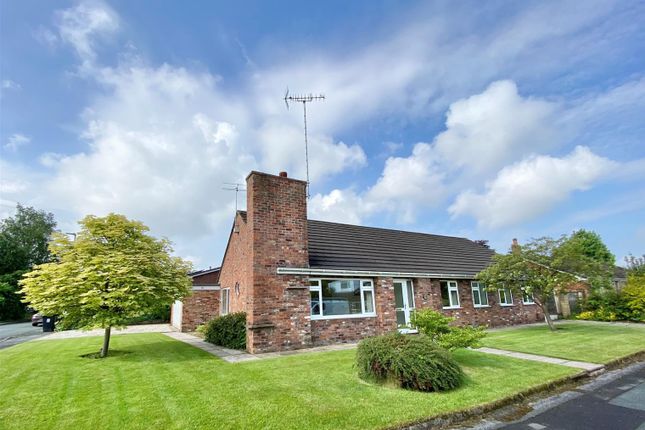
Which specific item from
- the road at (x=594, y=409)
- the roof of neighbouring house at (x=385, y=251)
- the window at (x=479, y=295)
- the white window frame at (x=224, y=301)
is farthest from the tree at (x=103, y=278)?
the window at (x=479, y=295)

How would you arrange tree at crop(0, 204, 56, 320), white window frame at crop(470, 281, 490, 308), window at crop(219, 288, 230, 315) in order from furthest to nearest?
1. tree at crop(0, 204, 56, 320)
2. window at crop(219, 288, 230, 315)
3. white window frame at crop(470, 281, 490, 308)

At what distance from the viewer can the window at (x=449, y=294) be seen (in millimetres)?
16969

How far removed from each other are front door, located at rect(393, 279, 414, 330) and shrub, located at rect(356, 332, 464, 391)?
7.90m

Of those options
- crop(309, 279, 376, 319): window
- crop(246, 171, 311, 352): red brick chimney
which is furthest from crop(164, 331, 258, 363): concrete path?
crop(309, 279, 376, 319): window

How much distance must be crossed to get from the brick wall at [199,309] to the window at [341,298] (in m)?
9.78

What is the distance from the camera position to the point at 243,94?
12.3 meters

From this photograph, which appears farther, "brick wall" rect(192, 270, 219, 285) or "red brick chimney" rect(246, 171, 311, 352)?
"brick wall" rect(192, 270, 219, 285)

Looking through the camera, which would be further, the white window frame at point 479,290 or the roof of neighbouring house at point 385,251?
the white window frame at point 479,290

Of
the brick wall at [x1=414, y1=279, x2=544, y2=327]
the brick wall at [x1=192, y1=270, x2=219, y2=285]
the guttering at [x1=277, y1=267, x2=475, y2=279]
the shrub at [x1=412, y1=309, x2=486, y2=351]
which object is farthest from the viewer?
the brick wall at [x1=192, y1=270, x2=219, y2=285]

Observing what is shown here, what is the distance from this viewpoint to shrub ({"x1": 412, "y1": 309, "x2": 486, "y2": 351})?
315 inches

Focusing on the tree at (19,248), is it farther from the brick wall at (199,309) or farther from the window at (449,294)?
the window at (449,294)

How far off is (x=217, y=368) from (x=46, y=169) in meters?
9.55

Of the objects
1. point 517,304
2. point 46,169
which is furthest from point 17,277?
point 517,304

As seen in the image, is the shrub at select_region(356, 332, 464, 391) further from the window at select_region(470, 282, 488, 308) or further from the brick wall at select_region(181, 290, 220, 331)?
the brick wall at select_region(181, 290, 220, 331)
